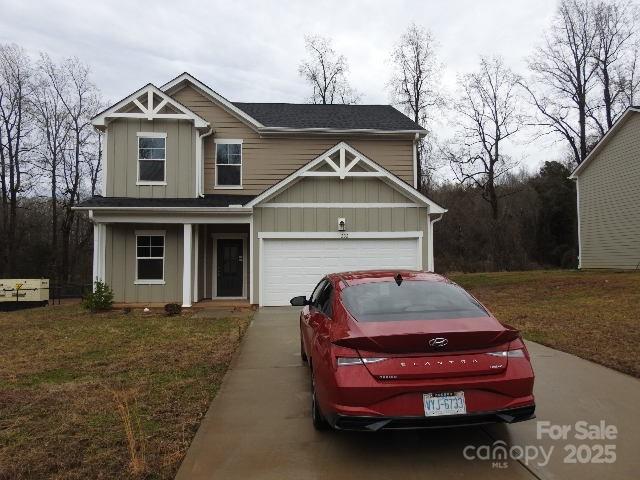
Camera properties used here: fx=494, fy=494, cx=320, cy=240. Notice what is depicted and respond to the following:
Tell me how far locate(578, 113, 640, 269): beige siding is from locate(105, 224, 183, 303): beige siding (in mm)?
18997

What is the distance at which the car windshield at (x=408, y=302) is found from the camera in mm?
4215

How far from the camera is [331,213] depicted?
47.7ft

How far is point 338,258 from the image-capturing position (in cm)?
1460

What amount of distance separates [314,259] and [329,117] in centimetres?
639

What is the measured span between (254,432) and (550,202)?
43.3 meters

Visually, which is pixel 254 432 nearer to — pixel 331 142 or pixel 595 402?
pixel 595 402

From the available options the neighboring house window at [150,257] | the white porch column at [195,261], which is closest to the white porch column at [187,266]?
the white porch column at [195,261]

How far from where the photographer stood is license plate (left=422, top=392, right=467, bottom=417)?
12.0 feet

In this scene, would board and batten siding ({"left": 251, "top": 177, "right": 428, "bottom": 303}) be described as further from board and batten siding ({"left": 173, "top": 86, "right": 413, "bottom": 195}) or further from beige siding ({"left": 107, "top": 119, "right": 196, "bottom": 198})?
beige siding ({"left": 107, "top": 119, "right": 196, "bottom": 198})

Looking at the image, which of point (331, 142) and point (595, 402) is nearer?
point (595, 402)

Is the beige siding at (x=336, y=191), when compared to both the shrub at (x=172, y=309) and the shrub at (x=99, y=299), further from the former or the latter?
the shrub at (x=99, y=299)

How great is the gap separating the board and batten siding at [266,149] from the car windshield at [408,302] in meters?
12.2

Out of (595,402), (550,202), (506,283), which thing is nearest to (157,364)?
(595,402)

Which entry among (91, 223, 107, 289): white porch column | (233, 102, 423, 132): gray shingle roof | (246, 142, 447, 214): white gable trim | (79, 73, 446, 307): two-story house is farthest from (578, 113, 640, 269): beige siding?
(91, 223, 107, 289): white porch column
